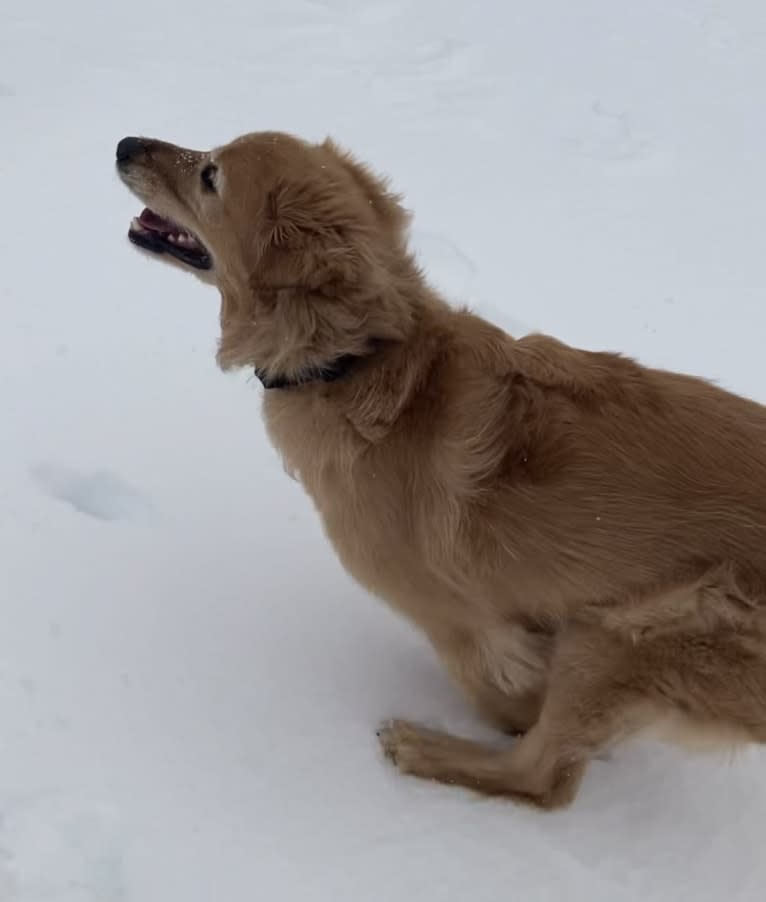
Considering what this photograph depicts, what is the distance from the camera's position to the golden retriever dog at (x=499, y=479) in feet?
8.21

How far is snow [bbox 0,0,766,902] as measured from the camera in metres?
2.55

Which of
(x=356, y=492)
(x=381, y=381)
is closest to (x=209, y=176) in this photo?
(x=381, y=381)

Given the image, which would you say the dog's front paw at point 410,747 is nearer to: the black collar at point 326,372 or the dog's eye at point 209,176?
the black collar at point 326,372

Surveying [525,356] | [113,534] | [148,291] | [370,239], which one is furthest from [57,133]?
[525,356]

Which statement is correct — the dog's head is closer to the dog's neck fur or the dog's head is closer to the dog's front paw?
the dog's neck fur

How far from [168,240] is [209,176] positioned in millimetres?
293

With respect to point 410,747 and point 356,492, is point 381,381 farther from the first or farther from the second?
point 410,747

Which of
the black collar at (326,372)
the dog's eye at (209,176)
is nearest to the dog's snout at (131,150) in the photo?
the dog's eye at (209,176)

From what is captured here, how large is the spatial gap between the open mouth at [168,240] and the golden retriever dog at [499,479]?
4.2 inches

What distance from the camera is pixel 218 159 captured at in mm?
2850

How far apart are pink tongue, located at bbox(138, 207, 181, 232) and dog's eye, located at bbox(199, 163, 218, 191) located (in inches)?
9.6

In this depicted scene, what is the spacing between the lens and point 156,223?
3.16 metres

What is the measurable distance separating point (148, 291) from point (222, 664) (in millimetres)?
2010

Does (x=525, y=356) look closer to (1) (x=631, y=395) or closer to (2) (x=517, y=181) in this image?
(1) (x=631, y=395)
